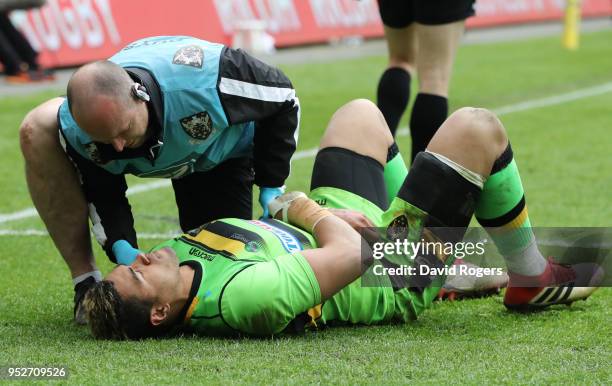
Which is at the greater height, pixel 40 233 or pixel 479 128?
pixel 479 128

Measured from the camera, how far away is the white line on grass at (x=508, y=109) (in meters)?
6.03

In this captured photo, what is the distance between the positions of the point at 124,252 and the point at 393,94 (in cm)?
241

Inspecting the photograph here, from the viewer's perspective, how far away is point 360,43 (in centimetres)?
1703

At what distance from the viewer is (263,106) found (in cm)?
390

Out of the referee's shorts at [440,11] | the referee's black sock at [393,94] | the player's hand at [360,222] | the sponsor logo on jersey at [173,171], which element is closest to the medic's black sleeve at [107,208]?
the sponsor logo on jersey at [173,171]

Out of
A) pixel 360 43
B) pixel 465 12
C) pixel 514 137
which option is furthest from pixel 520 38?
pixel 465 12

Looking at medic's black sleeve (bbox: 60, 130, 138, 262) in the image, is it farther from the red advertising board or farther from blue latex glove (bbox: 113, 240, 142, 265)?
the red advertising board

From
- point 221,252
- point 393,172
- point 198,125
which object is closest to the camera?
point 221,252

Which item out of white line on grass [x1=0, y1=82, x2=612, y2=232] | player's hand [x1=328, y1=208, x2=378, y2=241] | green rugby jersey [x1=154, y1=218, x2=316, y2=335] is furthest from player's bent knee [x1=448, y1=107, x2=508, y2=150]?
white line on grass [x1=0, y1=82, x2=612, y2=232]

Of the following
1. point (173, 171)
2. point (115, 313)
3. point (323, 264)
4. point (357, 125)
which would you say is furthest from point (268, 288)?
point (357, 125)

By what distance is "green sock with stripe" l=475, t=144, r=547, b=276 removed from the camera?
3.72 metres

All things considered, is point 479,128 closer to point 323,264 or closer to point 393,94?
point 323,264

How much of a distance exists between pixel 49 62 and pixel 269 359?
960 centimetres

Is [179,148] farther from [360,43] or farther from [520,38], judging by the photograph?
[520,38]
